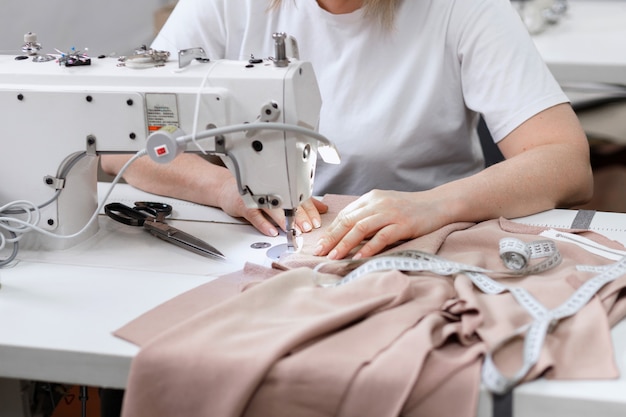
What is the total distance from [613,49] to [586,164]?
59.7 inches

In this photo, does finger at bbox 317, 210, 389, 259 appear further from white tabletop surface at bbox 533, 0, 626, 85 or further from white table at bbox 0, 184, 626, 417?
white tabletop surface at bbox 533, 0, 626, 85

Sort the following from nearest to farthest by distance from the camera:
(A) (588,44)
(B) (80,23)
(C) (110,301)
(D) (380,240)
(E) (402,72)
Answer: (C) (110,301) < (D) (380,240) < (E) (402,72) < (A) (588,44) < (B) (80,23)

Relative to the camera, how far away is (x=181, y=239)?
150 centimetres

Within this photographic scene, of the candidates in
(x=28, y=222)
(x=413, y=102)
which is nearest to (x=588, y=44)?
(x=413, y=102)

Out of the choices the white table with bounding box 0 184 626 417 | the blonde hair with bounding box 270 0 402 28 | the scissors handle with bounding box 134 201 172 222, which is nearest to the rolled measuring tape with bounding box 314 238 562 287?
the white table with bounding box 0 184 626 417

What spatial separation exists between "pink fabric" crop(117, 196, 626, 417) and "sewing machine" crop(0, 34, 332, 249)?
0.22m

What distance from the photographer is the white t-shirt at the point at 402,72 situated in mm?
1739

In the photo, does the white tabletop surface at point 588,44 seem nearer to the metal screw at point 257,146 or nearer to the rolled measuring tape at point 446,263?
the rolled measuring tape at point 446,263

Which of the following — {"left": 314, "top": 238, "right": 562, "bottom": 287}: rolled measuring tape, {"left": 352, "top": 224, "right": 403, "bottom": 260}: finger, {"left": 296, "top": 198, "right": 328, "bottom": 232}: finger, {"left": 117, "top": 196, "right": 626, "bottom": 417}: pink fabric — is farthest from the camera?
{"left": 296, "top": 198, "right": 328, "bottom": 232}: finger

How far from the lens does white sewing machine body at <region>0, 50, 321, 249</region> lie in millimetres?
1346

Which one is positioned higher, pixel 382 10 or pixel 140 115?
pixel 382 10

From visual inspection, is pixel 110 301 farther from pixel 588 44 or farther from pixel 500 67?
pixel 588 44

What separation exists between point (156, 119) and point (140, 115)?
29 mm

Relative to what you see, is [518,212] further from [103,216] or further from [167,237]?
[103,216]
